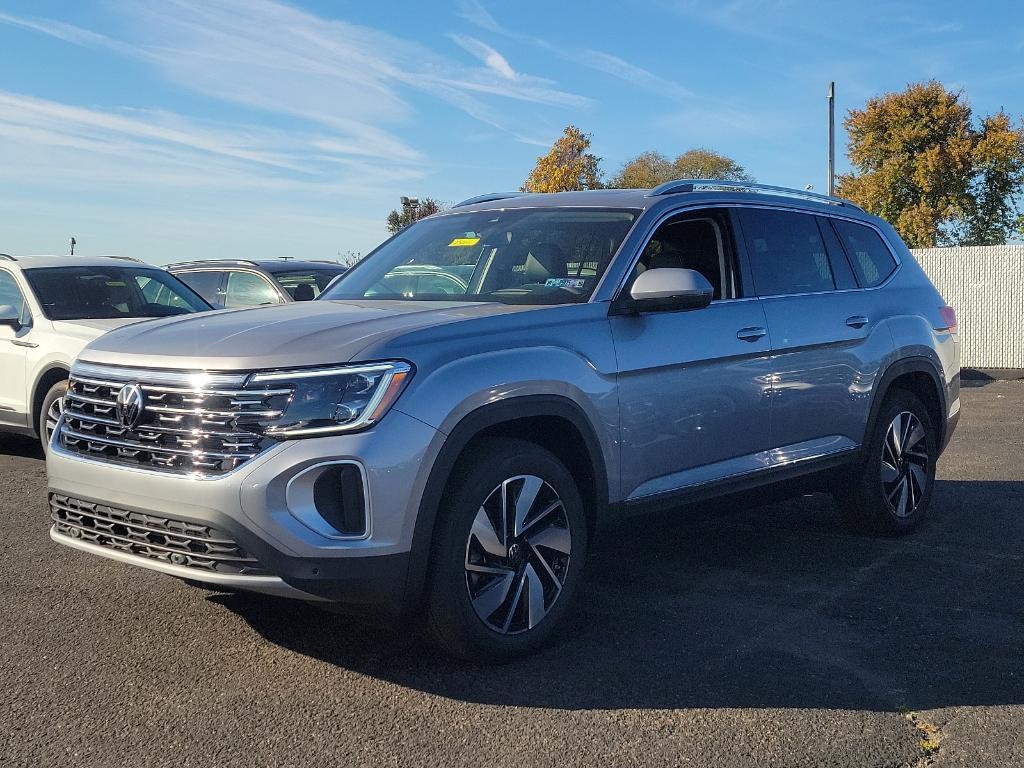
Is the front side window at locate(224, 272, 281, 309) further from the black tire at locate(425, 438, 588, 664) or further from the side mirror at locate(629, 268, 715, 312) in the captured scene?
the black tire at locate(425, 438, 588, 664)

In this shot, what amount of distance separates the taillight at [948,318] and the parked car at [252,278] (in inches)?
278

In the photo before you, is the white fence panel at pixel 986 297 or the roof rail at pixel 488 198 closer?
the roof rail at pixel 488 198

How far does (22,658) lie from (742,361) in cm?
327

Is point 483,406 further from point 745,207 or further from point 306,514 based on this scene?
point 745,207

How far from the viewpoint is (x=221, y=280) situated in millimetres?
12836

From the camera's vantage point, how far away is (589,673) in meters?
4.03

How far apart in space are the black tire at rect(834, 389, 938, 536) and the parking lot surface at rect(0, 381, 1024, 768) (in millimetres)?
322

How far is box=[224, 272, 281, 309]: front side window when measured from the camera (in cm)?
1220

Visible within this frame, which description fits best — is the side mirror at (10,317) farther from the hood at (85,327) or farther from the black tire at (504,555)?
the black tire at (504,555)

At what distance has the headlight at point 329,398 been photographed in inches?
143

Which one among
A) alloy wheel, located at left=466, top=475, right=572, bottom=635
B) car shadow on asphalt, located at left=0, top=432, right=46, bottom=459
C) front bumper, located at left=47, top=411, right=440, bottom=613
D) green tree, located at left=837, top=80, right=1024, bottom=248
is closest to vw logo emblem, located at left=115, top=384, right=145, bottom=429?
front bumper, located at left=47, top=411, right=440, bottom=613

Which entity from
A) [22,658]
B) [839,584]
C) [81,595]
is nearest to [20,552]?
[81,595]

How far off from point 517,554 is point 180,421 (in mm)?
1312

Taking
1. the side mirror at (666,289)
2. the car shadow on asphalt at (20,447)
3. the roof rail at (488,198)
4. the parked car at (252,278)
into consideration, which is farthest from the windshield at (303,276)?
the side mirror at (666,289)
